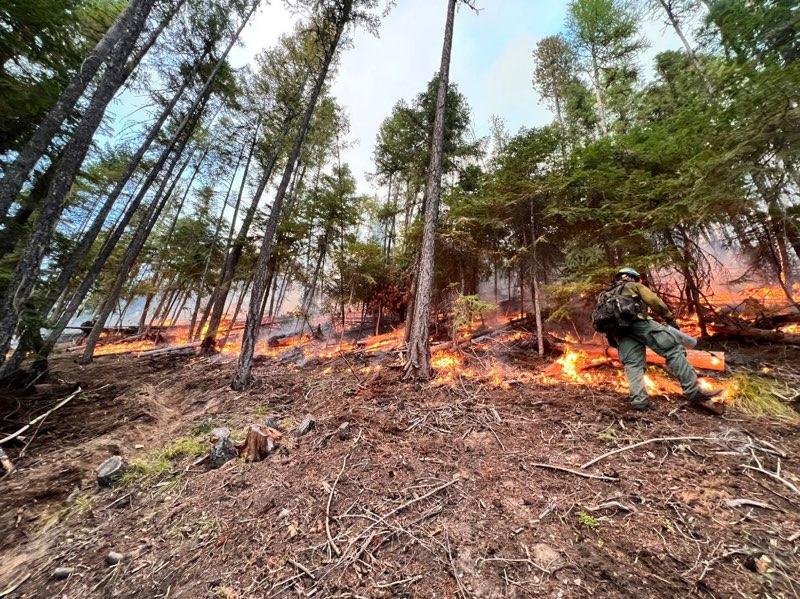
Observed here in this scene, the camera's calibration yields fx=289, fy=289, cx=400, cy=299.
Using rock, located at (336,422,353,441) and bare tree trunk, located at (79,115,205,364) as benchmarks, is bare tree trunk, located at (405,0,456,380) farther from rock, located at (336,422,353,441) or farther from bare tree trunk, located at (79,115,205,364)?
bare tree trunk, located at (79,115,205,364)

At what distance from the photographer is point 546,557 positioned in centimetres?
250

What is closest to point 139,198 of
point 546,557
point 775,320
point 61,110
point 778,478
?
point 61,110

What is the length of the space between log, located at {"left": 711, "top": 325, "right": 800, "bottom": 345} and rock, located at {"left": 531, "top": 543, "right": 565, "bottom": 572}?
794cm

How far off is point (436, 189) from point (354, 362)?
6233mm

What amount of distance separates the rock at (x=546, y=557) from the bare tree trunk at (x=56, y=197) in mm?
7931

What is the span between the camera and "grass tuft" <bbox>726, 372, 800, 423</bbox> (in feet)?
14.0

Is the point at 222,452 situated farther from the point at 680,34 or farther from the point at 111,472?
the point at 680,34

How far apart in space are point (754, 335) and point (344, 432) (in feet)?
31.3

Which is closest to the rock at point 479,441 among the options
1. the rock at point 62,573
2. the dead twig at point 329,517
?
the dead twig at point 329,517

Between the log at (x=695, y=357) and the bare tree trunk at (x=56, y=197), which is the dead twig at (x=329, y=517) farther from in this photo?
the log at (x=695, y=357)

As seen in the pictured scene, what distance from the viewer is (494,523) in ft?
9.56

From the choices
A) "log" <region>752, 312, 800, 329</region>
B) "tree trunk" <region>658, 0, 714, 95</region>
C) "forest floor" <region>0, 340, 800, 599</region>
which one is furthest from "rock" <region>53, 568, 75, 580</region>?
"tree trunk" <region>658, 0, 714, 95</region>

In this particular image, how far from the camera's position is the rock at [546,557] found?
2412mm

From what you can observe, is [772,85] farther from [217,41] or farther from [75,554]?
[217,41]
